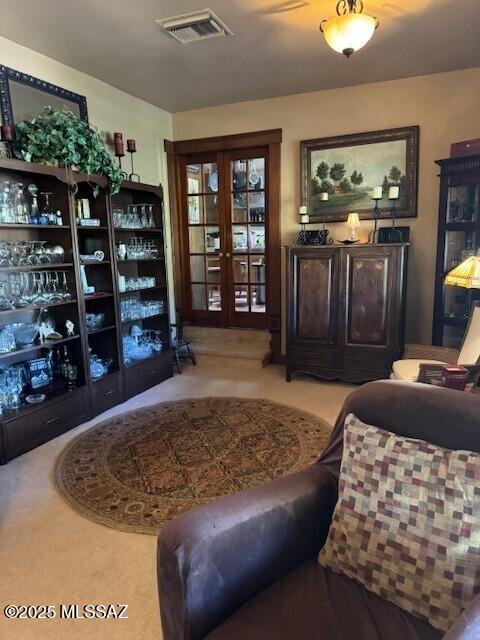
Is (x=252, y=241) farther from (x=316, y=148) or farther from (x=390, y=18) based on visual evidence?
(x=390, y=18)

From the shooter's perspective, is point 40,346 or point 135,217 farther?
point 135,217

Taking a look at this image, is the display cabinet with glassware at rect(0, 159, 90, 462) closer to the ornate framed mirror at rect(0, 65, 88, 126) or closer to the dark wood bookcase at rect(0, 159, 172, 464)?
the dark wood bookcase at rect(0, 159, 172, 464)

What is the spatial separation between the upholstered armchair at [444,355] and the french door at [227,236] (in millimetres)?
1971

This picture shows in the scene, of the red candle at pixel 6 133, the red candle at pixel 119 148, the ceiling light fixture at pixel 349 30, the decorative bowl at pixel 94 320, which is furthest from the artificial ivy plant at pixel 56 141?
the ceiling light fixture at pixel 349 30

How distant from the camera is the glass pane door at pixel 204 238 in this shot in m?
4.95

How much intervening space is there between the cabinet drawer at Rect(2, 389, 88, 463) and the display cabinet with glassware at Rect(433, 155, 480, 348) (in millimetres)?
3072

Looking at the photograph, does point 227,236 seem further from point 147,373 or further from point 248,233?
point 147,373

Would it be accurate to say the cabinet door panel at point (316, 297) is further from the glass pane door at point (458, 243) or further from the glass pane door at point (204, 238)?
the glass pane door at point (204, 238)

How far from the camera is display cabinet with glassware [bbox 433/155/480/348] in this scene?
11.4 feet

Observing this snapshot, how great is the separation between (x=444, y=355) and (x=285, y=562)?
7.76 feet

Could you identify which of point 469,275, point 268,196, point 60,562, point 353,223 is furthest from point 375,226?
point 60,562

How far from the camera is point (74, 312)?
331 cm

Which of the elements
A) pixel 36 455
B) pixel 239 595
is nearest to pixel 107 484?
pixel 36 455

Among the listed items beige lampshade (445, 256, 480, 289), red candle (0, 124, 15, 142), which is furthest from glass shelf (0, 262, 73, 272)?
beige lampshade (445, 256, 480, 289)
